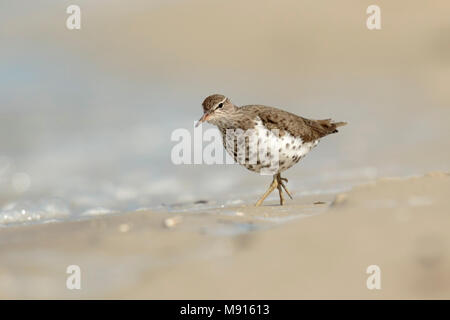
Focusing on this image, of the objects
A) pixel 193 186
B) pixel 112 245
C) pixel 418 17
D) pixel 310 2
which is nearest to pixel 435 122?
pixel 193 186

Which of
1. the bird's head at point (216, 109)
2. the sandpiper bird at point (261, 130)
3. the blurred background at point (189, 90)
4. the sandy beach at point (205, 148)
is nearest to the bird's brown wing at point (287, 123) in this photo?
the sandpiper bird at point (261, 130)

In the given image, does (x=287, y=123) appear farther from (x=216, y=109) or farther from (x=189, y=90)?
(x=189, y=90)

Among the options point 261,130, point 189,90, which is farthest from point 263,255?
point 189,90

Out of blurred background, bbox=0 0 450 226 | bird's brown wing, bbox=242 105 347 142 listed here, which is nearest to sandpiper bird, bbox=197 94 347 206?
bird's brown wing, bbox=242 105 347 142

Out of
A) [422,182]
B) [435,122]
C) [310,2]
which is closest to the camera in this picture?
[422,182]

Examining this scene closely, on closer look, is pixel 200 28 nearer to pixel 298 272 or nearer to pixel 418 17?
pixel 418 17
